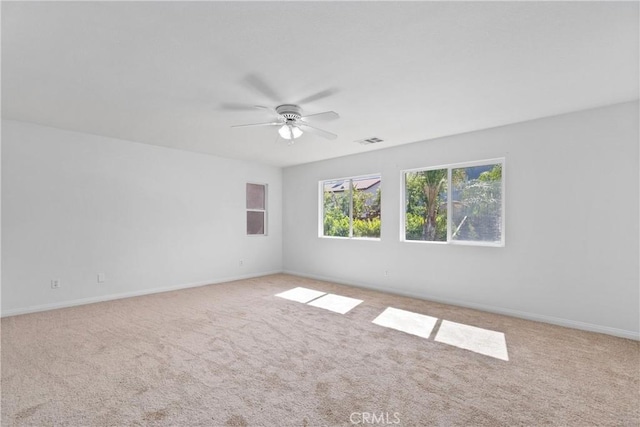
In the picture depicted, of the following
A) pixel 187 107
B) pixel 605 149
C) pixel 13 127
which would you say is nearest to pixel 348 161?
pixel 187 107

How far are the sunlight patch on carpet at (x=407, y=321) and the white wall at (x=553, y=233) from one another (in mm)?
900

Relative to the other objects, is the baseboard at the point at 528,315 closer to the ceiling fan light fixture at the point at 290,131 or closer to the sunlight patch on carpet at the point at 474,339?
the sunlight patch on carpet at the point at 474,339

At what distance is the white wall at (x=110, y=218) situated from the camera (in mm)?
3984

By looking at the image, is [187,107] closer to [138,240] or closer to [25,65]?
[25,65]

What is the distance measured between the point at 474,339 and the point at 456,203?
6.94 ft

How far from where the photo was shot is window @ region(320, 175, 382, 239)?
564cm

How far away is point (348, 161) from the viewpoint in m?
5.91

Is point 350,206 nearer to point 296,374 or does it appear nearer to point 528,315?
point 528,315

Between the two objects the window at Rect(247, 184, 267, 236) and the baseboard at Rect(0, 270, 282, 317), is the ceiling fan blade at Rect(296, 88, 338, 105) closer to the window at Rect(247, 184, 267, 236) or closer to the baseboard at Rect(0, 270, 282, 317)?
the window at Rect(247, 184, 267, 236)


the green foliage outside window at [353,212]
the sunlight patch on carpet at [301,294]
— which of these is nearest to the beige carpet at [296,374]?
the sunlight patch on carpet at [301,294]

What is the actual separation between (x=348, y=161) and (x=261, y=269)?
2988 mm

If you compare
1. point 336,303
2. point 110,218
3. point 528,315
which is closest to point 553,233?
point 528,315

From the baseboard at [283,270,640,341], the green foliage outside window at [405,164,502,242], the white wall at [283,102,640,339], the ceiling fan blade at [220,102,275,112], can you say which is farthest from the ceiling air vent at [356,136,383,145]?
the baseboard at [283,270,640,341]

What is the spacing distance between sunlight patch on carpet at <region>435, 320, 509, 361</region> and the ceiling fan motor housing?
2749 mm
